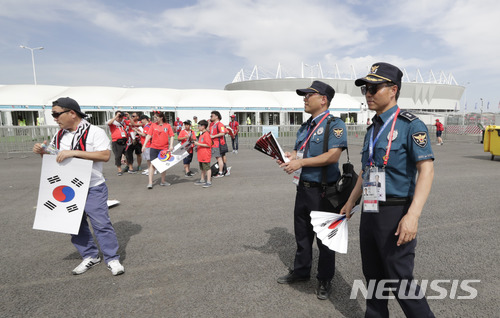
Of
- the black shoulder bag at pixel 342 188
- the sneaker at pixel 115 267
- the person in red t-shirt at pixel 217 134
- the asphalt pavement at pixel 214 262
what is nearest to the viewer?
the black shoulder bag at pixel 342 188

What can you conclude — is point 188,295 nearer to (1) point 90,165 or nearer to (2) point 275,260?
(2) point 275,260

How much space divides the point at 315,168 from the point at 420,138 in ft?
3.35

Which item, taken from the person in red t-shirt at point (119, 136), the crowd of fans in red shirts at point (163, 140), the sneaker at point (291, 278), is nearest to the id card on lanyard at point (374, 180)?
the sneaker at point (291, 278)

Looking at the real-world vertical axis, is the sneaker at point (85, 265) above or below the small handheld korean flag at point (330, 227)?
below

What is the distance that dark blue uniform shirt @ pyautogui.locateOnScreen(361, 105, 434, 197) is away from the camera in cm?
175

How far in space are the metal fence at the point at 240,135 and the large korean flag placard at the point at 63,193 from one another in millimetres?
10102

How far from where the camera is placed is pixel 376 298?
209 centimetres

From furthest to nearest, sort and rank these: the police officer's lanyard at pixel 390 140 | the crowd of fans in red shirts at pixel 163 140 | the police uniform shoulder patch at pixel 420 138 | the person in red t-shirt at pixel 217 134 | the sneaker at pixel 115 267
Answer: the person in red t-shirt at pixel 217 134, the crowd of fans in red shirts at pixel 163 140, the sneaker at pixel 115 267, the police officer's lanyard at pixel 390 140, the police uniform shoulder patch at pixel 420 138

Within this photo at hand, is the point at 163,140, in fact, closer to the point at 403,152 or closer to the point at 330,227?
the point at 330,227

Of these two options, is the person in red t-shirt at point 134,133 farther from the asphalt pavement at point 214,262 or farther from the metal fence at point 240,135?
the metal fence at point 240,135

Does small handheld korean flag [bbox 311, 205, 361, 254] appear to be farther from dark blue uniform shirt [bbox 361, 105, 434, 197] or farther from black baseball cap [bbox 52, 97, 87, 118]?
black baseball cap [bbox 52, 97, 87, 118]

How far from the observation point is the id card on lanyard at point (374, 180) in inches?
73.8

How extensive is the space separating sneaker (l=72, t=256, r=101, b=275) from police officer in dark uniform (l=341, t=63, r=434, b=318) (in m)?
2.98

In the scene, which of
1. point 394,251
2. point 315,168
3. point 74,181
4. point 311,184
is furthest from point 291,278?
point 74,181
